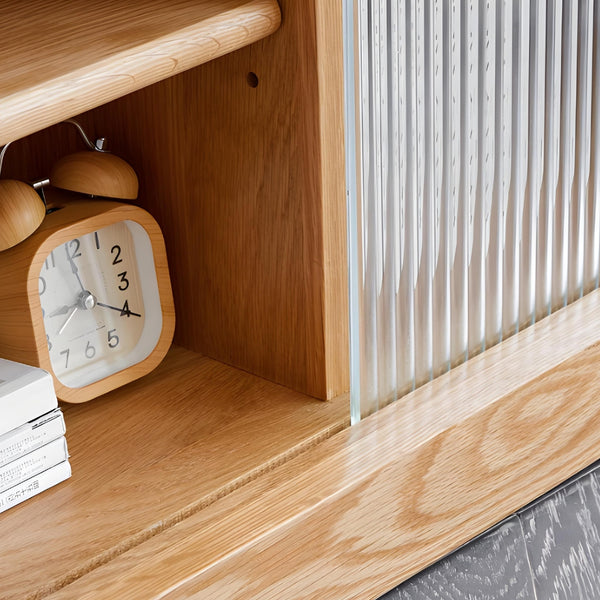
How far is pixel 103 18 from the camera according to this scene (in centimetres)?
Answer: 59

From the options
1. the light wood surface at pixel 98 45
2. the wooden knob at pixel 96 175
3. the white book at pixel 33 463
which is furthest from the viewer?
the wooden knob at pixel 96 175

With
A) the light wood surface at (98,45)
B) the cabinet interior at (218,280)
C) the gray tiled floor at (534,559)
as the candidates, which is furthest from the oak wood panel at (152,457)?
the light wood surface at (98,45)

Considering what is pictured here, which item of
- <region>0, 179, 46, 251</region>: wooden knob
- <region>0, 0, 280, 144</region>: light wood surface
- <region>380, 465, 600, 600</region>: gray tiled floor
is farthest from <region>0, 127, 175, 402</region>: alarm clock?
<region>380, 465, 600, 600</region>: gray tiled floor

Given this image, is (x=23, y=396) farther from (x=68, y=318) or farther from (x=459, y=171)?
(x=459, y=171)

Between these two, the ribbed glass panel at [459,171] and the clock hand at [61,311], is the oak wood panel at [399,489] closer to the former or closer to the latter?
the ribbed glass panel at [459,171]

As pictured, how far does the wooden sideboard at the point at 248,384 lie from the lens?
564 mm

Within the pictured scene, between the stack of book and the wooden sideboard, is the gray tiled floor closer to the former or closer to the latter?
the wooden sideboard

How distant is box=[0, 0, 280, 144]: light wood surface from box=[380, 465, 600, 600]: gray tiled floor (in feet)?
1.31

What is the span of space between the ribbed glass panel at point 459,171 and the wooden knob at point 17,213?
215 mm

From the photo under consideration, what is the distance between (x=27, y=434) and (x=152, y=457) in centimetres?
10

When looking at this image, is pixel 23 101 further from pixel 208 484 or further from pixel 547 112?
pixel 547 112

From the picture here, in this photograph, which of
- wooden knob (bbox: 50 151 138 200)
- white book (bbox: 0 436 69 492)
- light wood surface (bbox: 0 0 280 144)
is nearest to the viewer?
light wood surface (bbox: 0 0 280 144)

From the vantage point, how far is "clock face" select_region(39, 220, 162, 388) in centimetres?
72

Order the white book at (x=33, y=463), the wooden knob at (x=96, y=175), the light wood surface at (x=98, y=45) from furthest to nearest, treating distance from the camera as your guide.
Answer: the wooden knob at (x=96, y=175) < the white book at (x=33, y=463) < the light wood surface at (x=98, y=45)
